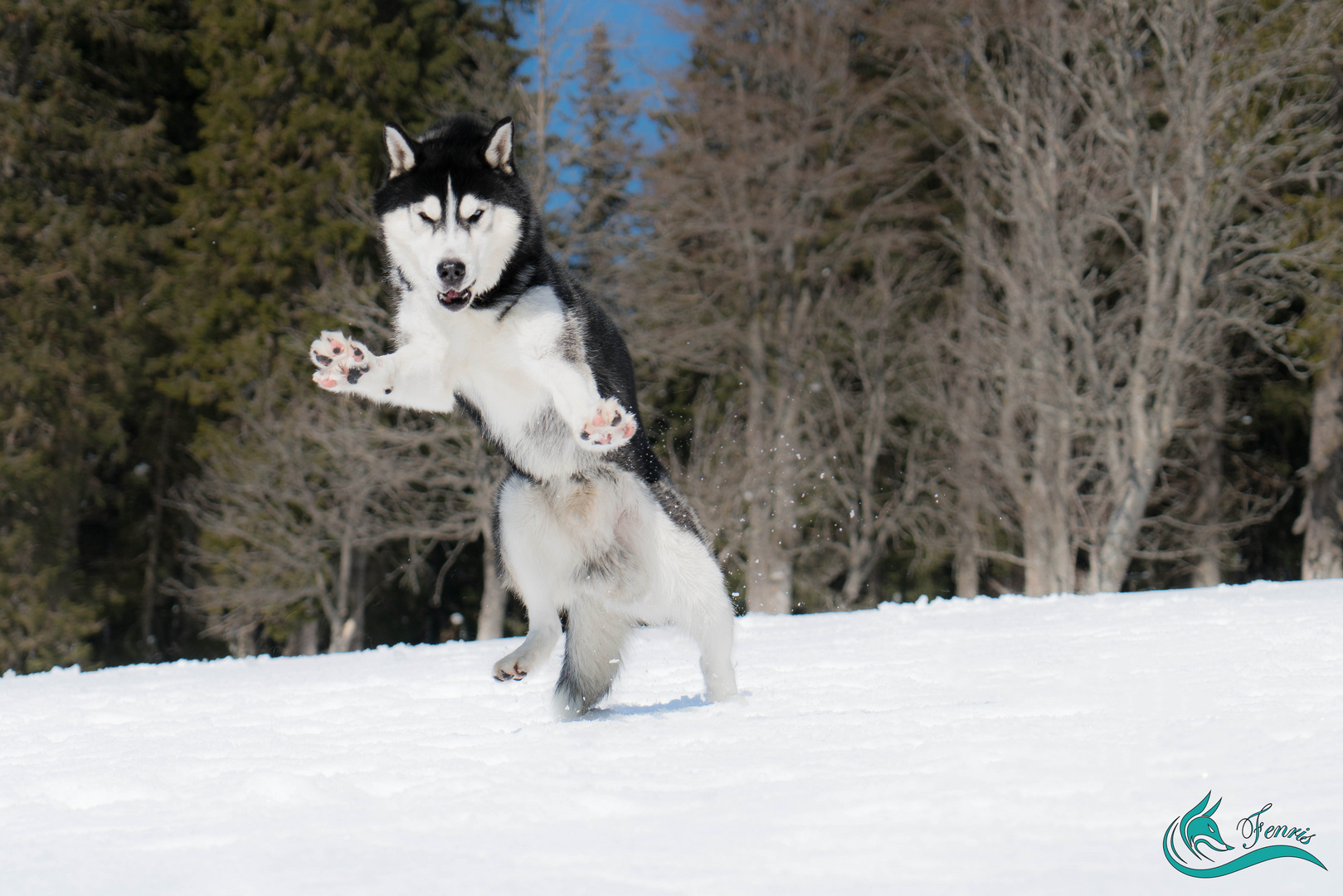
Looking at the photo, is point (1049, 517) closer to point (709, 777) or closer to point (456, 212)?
point (456, 212)

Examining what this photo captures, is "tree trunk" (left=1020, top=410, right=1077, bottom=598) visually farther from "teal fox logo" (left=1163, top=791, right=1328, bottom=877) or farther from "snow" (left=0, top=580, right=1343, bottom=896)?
"teal fox logo" (left=1163, top=791, right=1328, bottom=877)

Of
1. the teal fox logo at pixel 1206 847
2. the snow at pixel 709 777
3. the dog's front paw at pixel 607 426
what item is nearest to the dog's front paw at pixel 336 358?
the dog's front paw at pixel 607 426

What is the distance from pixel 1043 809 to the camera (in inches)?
102

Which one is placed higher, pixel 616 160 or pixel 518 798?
pixel 616 160

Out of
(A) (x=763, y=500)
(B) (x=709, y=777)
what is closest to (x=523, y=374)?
(B) (x=709, y=777)

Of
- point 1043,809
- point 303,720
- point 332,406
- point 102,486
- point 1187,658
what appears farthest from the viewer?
point 102,486

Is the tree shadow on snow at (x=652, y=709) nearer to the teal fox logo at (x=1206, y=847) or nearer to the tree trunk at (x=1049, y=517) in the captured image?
the teal fox logo at (x=1206, y=847)

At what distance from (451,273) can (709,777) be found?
1846 mm

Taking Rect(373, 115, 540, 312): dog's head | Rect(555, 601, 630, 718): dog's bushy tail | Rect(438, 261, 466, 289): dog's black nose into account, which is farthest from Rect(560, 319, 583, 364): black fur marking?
Rect(555, 601, 630, 718): dog's bushy tail

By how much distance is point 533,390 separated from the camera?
13.7 feet

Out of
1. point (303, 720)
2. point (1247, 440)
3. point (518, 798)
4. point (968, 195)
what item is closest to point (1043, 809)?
point (518, 798)

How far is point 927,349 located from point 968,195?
3.03 m

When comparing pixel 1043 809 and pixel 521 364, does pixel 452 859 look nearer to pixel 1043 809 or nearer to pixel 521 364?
pixel 1043 809

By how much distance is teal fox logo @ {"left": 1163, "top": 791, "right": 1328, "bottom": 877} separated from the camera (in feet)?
7.43
